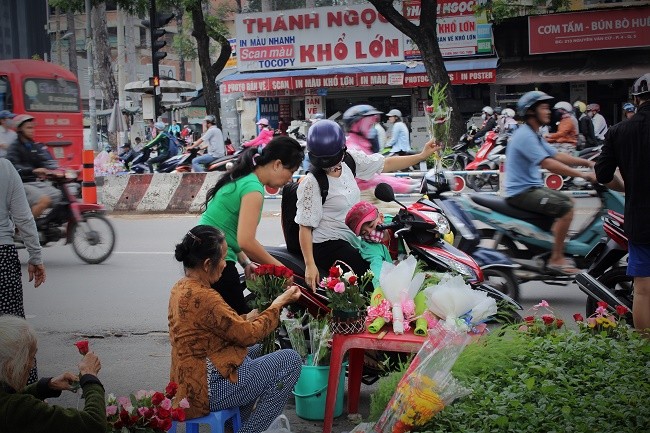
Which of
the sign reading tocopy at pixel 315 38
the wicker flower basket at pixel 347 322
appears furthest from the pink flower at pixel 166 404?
the sign reading tocopy at pixel 315 38

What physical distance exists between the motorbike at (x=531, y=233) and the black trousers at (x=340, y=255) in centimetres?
249

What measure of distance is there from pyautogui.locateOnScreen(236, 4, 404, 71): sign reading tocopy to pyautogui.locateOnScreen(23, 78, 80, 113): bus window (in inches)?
408

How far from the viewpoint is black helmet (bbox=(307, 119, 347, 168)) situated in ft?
16.8

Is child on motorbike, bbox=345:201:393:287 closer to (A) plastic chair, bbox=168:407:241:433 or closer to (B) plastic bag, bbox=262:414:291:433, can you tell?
(B) plastic bag, bbox=262:414:291:433

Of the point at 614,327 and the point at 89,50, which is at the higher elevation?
the point at 89,50

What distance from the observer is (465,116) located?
93.0 feet

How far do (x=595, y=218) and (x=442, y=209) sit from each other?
4.44ft

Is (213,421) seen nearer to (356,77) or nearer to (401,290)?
(401,290)

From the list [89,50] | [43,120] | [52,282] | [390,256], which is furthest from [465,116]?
[390,256]

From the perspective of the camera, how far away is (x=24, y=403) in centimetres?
301

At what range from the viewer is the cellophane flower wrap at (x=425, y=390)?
11.7 feet

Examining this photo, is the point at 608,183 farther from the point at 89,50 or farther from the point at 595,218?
the point at 89,50

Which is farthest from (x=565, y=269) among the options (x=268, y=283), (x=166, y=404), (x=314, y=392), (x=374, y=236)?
(x=166, y=404)

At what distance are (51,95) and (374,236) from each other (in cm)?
1627
